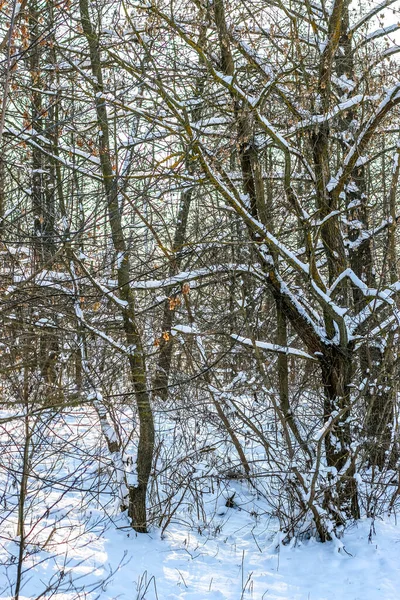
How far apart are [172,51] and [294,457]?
4.28 meters

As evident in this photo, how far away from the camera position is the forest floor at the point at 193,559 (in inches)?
183

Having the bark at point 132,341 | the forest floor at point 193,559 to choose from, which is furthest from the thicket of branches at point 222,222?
the forest floor at point 193,559

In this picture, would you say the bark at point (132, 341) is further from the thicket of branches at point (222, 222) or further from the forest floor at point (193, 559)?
the forest floor at point (193, 559)

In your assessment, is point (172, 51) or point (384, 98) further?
point (172, 51)

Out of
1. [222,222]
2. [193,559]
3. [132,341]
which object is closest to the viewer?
[193,559]

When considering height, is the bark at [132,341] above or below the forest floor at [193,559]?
above

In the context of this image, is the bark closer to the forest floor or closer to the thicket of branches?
the thicket of branches

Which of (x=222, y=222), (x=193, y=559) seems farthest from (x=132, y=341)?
(x=193, y=559)

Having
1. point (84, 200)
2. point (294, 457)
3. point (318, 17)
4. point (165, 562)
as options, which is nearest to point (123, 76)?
point (84, 200)

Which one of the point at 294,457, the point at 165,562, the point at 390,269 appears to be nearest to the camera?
the point at 165,562

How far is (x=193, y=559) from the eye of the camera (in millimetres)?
5473

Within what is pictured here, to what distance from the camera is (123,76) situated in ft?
18.6

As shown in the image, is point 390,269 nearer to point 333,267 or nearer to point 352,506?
point 333,267

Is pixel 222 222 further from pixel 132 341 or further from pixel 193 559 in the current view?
pixel 193 559
